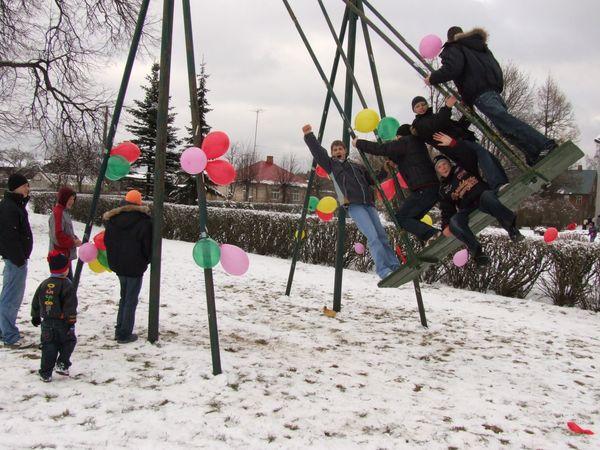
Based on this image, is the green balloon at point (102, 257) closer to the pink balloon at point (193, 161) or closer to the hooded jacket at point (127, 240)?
the hooded jacket at point (127, 240)

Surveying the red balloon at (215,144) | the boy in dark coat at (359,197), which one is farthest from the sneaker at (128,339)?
the boy in dark coat at (359,197)

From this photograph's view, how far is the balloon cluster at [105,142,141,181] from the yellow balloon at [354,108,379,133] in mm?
2426

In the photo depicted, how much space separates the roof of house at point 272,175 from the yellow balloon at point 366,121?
5270 cm

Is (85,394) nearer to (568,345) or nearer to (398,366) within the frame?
(398,366)

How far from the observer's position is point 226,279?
8.97 meters

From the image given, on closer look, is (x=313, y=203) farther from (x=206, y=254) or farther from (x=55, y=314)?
(x=55, y=314)

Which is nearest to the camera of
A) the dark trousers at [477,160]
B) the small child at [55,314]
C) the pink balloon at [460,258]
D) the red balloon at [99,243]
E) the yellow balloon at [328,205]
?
the small child at [55,314]

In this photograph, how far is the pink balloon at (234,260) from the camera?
411 centimetres

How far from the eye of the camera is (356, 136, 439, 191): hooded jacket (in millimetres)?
4555

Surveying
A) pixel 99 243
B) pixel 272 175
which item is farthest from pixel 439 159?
pixel 272 175

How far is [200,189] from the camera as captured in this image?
4.28 m

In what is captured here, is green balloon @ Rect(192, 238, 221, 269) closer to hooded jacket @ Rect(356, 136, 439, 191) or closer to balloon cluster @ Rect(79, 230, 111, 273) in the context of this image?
balloon cluster @ Rect(79, 230, 111, 273)

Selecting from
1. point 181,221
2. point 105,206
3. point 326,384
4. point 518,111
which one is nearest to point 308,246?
point 181,221

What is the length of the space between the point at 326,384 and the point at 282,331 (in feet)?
5.46
